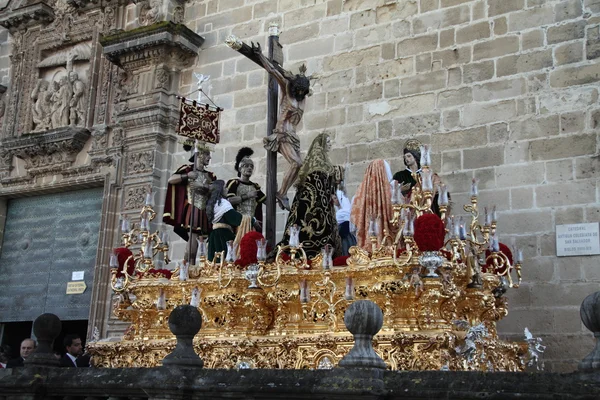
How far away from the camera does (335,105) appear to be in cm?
1010

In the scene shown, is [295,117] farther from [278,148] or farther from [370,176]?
[370,176]

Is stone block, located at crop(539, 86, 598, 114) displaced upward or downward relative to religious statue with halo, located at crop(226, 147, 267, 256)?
upward

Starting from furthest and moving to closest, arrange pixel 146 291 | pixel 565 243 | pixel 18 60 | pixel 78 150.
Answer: pixel 18 60
pixel 78 150
pixel 565 243
pixel 146 291

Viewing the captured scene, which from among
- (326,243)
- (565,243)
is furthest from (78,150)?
(565,243)

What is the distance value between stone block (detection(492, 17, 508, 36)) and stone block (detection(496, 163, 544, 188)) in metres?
1.69

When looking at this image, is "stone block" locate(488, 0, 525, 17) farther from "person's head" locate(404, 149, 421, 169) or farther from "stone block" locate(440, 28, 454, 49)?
"person's head" locate(404, 149, 421, 169)

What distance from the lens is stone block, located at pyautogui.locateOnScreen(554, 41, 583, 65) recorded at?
8430mm

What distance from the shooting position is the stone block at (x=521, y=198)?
8.40 metres

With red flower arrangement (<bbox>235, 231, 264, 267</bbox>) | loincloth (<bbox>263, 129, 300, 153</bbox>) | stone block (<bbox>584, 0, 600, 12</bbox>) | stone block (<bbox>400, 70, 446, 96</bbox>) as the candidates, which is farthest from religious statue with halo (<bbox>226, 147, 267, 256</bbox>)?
stone block (<bbox>584, 0, 600, 12</bbox>)

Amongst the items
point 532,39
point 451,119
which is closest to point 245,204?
point 451,119

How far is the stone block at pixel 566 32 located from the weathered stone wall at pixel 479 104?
0.04 feet

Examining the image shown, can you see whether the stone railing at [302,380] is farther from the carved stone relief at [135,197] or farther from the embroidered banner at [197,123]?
the carved stone relief at [135,197]

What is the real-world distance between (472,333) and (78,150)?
7.93 meters

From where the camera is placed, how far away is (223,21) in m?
11.5
